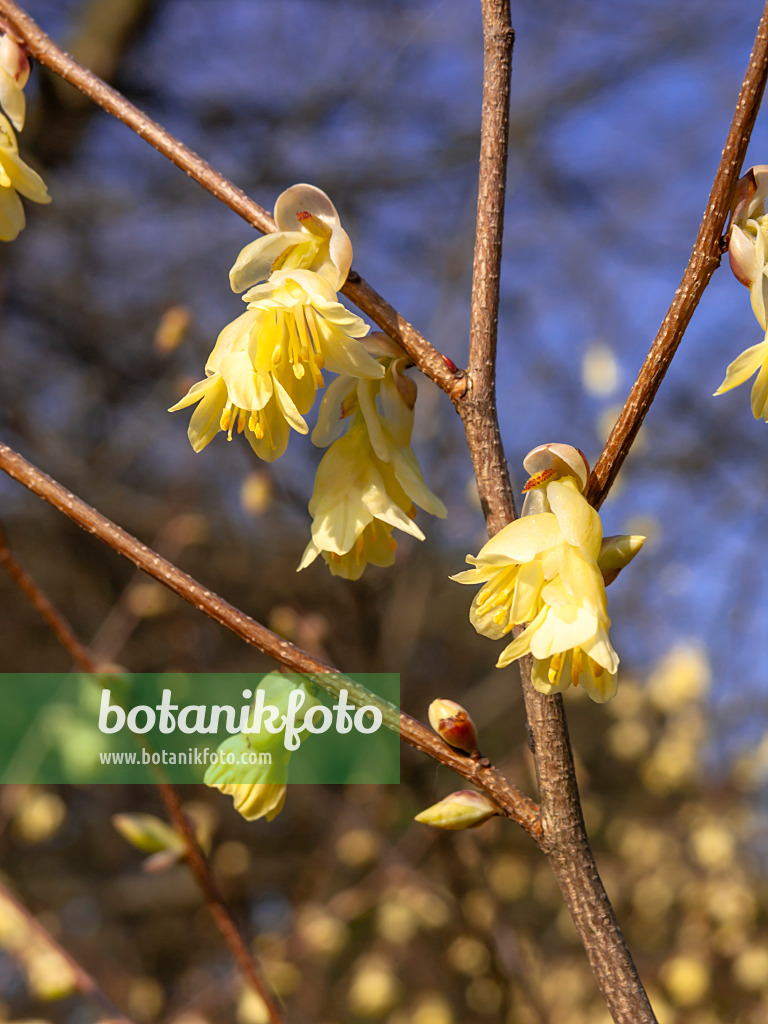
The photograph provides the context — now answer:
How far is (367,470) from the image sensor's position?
67cm

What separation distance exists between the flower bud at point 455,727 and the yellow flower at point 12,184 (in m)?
0.52

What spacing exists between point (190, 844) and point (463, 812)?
1.37ft

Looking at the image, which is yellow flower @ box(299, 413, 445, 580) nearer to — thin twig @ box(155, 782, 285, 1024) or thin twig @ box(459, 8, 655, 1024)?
thin twig @ box(459, 8, 655, 1024)

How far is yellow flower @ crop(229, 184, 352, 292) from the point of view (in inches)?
23.3

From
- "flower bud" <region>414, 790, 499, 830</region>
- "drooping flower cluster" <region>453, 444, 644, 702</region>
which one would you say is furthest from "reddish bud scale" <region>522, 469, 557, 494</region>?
"flower bud" <region>414, 790, 499, 830</region>

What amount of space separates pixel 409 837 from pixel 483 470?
217cm

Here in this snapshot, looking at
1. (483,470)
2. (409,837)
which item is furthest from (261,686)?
(409,837)

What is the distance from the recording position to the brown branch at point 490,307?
0.57 m

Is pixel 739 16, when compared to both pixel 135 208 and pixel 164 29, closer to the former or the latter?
pixel 164 29

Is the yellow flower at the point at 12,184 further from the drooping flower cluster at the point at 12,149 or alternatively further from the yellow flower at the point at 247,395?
the yellow flower at the point at 247,395

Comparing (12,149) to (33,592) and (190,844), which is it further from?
(190,844)

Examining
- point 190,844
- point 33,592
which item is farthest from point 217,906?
point 33,592

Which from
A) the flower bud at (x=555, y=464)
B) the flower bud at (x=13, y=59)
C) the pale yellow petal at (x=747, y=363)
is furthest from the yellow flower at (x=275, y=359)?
the flower bud at (x=13, y=59)

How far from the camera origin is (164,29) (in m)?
3.46
